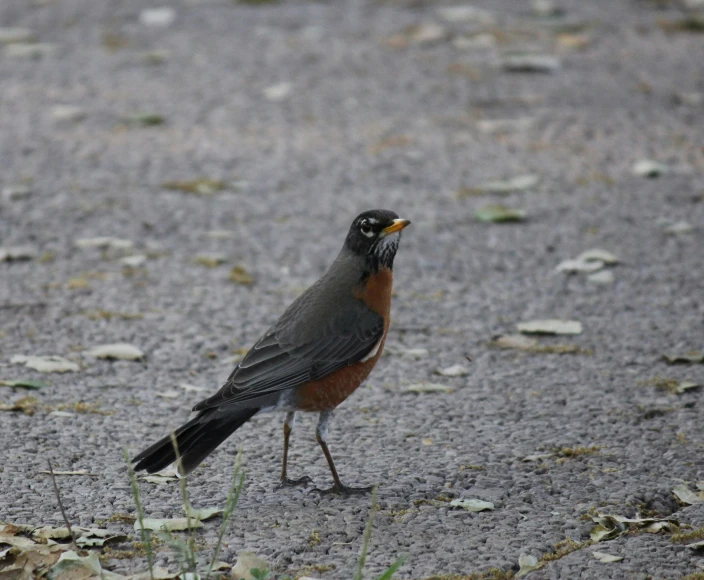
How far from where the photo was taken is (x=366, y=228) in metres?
4.64

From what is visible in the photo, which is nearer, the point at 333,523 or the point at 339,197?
the point at 333,523

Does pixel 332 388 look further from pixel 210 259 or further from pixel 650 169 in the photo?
pixel 650 169

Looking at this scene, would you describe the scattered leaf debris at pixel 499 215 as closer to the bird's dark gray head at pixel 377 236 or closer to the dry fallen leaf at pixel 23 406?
the bird's dark gray head at pixel 377 236

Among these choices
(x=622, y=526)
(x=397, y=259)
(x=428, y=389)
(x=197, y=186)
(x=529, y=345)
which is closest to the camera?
(x=622, y=526)

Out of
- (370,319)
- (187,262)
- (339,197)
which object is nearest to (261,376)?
(370,319)

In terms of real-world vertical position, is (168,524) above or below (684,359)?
above

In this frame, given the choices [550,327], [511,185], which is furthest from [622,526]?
[511,185]

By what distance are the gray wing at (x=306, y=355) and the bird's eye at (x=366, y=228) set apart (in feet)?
0.91

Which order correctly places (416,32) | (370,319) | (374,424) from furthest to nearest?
(416,32) → (374,424) → (370,319)

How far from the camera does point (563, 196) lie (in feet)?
25.3

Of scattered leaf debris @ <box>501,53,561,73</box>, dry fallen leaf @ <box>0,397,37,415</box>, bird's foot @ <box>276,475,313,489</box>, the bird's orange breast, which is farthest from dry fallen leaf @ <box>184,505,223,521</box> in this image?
scattered leaf debris @ <box>501,53,561,73</box>

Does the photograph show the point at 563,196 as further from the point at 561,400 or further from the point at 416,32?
the point at 416,32

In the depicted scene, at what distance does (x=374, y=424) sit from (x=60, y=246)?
9.24ft

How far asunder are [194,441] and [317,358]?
0.60 metres
